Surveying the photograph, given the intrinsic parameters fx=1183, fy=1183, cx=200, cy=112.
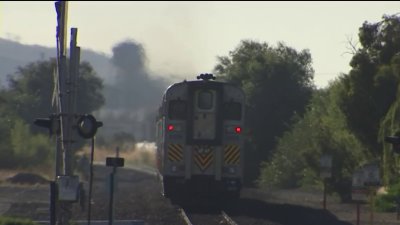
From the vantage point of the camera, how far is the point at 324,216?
35.8 meters

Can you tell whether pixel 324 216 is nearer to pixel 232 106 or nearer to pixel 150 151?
pixel 232 106

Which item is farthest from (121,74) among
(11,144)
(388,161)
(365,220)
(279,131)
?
(365,220)

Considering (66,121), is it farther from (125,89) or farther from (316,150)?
(125,89)

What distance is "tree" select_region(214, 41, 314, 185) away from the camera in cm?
7275

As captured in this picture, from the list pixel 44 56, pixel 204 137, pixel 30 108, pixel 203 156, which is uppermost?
pixel 44 56

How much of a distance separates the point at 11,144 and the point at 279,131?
18092 millimetres

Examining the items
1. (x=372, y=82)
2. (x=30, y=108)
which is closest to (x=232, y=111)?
(x=372, y=82)

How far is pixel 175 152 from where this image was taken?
35.4m

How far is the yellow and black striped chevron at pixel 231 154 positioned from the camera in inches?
1385

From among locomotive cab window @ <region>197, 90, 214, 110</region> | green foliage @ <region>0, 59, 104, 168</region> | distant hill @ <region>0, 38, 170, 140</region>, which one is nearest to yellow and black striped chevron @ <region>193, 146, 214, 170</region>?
locomotive cab window @ <region>197, 90, 214, 110</region>

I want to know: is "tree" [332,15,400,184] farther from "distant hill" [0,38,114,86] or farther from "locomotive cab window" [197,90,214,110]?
"distant hill" [0,38,114,86]

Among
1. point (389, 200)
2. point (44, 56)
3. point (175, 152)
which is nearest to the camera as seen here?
point (175, 152)

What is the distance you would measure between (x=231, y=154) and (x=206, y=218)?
259 centimetres

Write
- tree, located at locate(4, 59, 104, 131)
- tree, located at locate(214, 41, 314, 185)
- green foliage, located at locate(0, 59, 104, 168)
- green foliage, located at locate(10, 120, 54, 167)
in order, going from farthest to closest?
tree, located at locate(4, 59, 104, 131) < tree, located at locate(214, 41, 314, 185) < green foliage, located at locate(10, 120, 54, 167) < green foliage, located at locate(0, 59, 104, 168)
